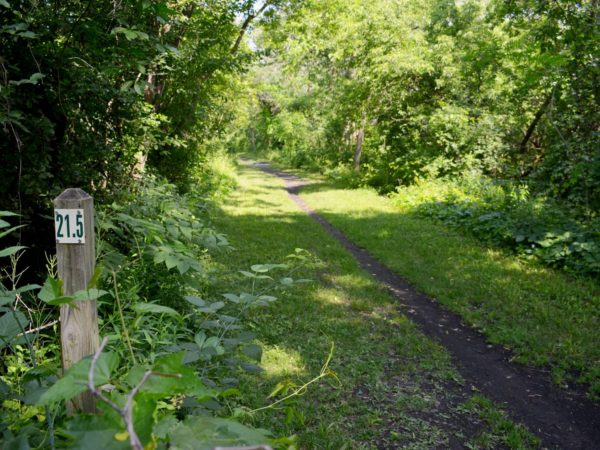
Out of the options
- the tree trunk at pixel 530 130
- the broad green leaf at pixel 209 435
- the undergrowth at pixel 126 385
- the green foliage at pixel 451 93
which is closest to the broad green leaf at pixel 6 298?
the undergrowth at pixel 126 385

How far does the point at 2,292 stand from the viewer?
1.92 meters

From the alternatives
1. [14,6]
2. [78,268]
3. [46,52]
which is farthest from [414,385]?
[14,6]

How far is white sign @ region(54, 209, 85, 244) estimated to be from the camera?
165 cm

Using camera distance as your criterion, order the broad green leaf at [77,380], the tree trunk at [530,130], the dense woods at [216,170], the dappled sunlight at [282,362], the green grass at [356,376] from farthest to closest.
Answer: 1. the tree trunk at [530,130]
2. the dappled sunlight at [282,362]
3. the green grass at [356,376]
4. the dense woods at [216,170]
5. the broad green leaf at [77,380]

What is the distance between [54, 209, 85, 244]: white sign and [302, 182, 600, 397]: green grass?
4625 millimetres

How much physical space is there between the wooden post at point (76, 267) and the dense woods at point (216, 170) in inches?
4.1

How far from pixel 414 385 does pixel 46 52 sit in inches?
173

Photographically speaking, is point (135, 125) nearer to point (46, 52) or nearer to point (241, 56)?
point (46, 52)

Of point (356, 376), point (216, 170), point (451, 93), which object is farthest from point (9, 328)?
point (216, 170)

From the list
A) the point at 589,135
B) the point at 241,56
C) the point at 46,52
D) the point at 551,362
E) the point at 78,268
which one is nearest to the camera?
the point at 78,268

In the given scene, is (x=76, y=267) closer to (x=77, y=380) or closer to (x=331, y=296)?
(x=77, y=380)

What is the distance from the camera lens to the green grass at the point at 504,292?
16.4 ft

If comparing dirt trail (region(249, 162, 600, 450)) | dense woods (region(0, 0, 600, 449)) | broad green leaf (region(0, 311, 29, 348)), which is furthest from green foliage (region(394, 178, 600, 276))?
broad green leaf (region(0, 311, 29, 348))

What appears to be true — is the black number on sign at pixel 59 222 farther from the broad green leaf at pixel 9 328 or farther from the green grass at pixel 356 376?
the green grass at pixel 356 376
